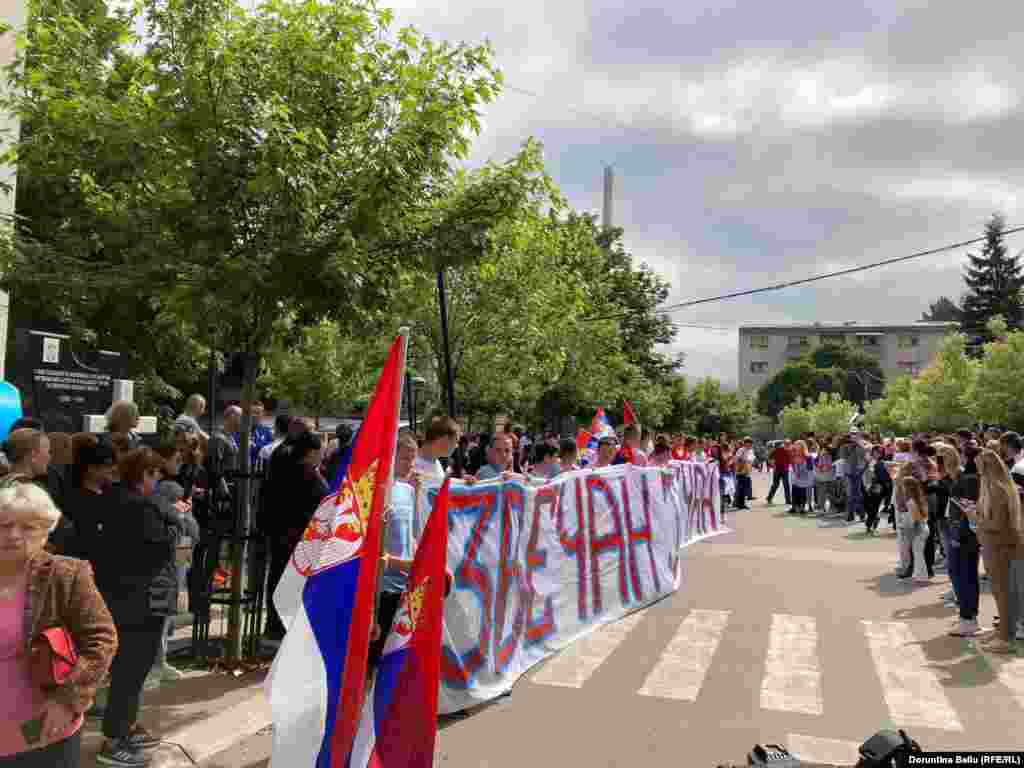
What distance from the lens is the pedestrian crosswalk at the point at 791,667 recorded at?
238 inches

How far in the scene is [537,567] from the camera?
23.9 ft

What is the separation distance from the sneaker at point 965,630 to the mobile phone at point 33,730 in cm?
802

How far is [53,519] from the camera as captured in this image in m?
3.19

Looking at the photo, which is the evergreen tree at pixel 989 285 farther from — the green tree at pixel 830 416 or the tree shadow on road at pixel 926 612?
the tree shadow on road at pixel 926 612

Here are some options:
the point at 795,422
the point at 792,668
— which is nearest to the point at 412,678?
the point at 792,668

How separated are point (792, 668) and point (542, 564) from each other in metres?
2.19

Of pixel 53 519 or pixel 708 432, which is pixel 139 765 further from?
pixel 708 432

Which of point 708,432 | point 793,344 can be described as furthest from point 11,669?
point 793,344

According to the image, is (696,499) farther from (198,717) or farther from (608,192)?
(608,192)

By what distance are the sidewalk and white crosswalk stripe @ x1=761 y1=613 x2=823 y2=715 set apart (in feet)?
11.4

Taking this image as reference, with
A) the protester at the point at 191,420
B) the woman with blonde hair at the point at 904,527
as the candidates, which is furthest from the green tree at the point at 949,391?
the protester at the point at 191,420

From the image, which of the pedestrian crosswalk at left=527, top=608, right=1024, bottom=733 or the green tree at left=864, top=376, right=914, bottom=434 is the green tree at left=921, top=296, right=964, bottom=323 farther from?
the pedestrian crosswalk at left=527, top=608, right=1024, bottom=733

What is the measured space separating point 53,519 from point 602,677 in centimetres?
461

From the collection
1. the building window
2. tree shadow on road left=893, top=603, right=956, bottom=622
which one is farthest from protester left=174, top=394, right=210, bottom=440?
the building window
